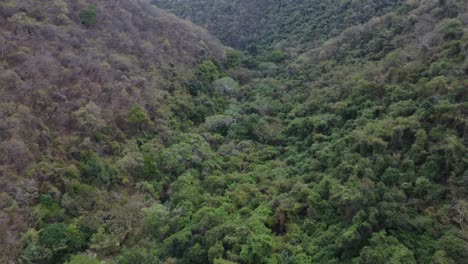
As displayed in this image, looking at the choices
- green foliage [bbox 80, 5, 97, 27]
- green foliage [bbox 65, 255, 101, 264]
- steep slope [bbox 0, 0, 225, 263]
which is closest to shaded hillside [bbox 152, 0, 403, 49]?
steep slope [bbox 0, 0, 225, 263]

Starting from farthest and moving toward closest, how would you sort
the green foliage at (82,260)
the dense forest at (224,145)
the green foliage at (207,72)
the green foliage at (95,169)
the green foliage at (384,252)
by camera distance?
1. the green foliage at (207,72)
2. the green foliage at (95,169)
3. the dense forest at (224,145)
4. the green foliage at (82,260)
5. the green foliage at (384,252)

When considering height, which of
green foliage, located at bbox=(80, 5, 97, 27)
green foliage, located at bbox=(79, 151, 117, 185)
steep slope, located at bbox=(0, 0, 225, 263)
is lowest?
green foliage, located at bbox=(79, 151, 117, 185)

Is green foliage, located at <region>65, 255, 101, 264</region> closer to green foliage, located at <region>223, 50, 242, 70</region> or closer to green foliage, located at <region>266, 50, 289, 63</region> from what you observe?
green foliage, located at <region>223, 50, 242, 70</region>

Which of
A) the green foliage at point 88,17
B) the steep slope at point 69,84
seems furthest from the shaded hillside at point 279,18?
the green foliage at point 88,17

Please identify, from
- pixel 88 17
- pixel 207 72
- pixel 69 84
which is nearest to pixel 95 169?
pixel 69 84

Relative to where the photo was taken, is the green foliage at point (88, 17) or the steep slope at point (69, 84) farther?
the green foliage at point (88, 17)

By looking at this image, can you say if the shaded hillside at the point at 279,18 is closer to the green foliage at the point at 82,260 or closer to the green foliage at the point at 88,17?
the green foliage at the point at 88,17

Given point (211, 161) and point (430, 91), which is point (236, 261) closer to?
point (211, 161)
